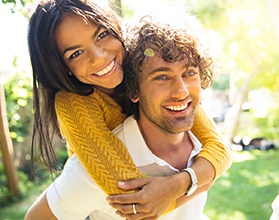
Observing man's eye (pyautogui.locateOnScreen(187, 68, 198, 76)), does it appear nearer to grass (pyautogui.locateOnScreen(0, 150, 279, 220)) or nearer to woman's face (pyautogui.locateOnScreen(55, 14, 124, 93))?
woman's face (pyautogui.locateOnScreen(55, 14, 124, 93))

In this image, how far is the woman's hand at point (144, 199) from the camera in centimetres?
112

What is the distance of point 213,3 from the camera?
6094 mm

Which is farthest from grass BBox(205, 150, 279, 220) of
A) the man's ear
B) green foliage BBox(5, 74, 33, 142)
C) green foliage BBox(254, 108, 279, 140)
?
the man's ear

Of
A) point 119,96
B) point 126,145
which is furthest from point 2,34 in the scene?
point 126,145

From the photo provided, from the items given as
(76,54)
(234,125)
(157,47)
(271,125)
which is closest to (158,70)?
(157,47)

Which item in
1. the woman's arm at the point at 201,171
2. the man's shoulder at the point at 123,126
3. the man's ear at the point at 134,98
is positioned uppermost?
the man's ear at the point at 134,98

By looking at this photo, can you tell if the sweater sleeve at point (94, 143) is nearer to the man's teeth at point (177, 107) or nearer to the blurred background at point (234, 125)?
the man's teeth at point (177, 107)

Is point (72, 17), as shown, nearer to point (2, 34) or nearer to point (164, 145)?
point (164, 145)

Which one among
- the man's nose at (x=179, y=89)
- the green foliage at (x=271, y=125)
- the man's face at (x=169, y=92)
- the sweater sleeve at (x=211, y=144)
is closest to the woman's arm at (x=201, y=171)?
the sweater sleeve at (x=211, y=144)

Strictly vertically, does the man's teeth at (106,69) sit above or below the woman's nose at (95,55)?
below

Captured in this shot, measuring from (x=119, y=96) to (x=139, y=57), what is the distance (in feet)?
0.70

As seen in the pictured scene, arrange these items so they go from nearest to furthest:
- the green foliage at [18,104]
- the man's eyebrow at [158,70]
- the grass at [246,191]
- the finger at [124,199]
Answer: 1. the finger at [124,199]
2. the man's eyebrow at [158,70]
3. the green foliage at [18,104]
4. the grass at [246,191]

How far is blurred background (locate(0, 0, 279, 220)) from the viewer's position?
13.3ft

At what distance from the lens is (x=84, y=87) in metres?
1.34
